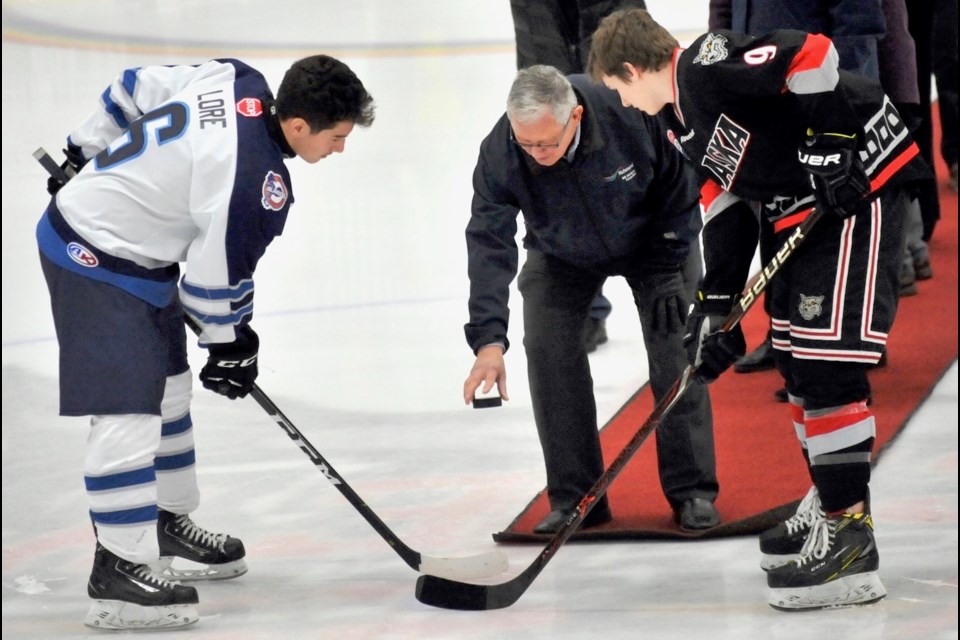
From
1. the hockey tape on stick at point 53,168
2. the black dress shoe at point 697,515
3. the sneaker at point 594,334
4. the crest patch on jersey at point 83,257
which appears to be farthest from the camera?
the sneaker at point 594,334

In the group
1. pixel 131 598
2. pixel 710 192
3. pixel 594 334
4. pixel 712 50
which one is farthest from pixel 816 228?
pixel 594 334

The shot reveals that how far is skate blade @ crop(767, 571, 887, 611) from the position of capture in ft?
8.44

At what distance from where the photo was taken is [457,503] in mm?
3354

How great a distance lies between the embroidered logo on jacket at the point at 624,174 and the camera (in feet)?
9.75

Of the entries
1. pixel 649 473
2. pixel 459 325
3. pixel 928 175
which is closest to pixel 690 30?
pixel 459 325

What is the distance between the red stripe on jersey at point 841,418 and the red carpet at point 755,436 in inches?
18.3

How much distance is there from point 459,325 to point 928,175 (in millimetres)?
2441

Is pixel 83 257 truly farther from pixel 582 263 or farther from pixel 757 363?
pixel 757 363

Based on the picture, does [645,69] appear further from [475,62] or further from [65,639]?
[475,62]

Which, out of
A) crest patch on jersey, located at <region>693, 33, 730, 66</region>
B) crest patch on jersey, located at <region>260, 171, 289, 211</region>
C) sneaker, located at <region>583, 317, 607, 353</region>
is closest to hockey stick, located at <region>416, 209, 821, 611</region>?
crest patch on jersey, located at <region>693, 33, 730, 66</region>

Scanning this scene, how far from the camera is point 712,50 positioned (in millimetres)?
2504

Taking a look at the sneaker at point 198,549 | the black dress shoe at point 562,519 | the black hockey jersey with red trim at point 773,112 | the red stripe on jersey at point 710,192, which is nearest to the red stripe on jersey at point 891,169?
the black hockey jersey with red trim at point 773,112

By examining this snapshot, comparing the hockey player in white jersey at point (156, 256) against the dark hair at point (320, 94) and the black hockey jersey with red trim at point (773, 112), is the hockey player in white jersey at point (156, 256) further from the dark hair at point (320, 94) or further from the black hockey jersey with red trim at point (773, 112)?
the black hockey jersey with red trim at point (773, 112)

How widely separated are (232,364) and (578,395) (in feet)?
2.64
